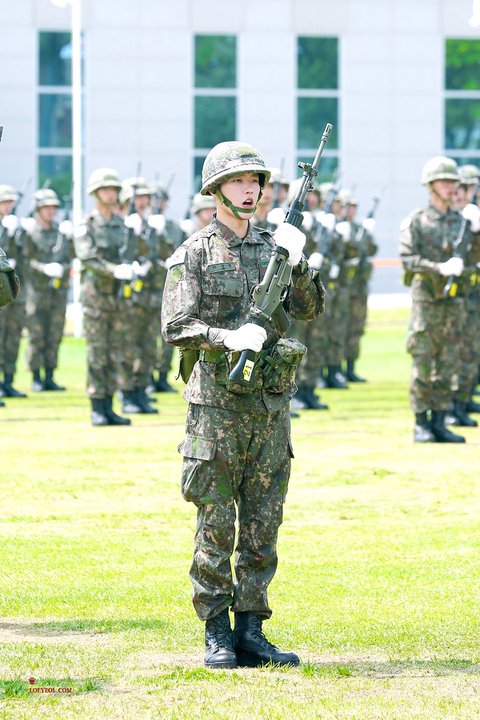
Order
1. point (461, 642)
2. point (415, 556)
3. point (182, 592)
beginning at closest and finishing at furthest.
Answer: point (461, 642) < point (182, 592) < point (415, 556)

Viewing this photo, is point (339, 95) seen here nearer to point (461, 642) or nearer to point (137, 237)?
point (137, 237)

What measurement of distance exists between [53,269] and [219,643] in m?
13.3

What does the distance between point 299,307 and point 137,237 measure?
9516 mm

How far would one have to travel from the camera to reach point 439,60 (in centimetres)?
3681

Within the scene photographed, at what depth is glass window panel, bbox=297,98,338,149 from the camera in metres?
36.6

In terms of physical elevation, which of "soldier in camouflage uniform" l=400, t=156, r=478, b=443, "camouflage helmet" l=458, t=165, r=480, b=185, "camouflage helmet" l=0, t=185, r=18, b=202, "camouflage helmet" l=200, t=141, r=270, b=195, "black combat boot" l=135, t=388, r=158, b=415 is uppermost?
"camouflage helmet" l=458, t=165, r=480, b=185

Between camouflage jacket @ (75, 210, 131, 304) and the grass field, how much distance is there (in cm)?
155

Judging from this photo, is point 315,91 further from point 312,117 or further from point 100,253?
point 100,253

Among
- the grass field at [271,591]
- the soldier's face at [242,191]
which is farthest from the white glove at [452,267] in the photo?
the soldier's face at [242,191]

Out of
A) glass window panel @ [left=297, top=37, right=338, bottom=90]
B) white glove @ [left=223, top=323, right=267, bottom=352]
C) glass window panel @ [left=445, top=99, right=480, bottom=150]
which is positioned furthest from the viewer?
glass window panel @ [left=445, top=99, right=480, bottom=150]

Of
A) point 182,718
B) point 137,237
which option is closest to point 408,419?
point 137,237

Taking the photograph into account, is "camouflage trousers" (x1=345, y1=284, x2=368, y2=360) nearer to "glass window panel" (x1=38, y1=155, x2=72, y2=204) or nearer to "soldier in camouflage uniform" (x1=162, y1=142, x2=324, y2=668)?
"soldier in camouflage uniform" (x1=162, y1=142, x2=324, y2=668)

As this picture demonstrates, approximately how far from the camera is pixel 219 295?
245 inches

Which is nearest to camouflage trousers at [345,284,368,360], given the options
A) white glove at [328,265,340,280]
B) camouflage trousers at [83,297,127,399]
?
white glove at [328,265,340,280]
